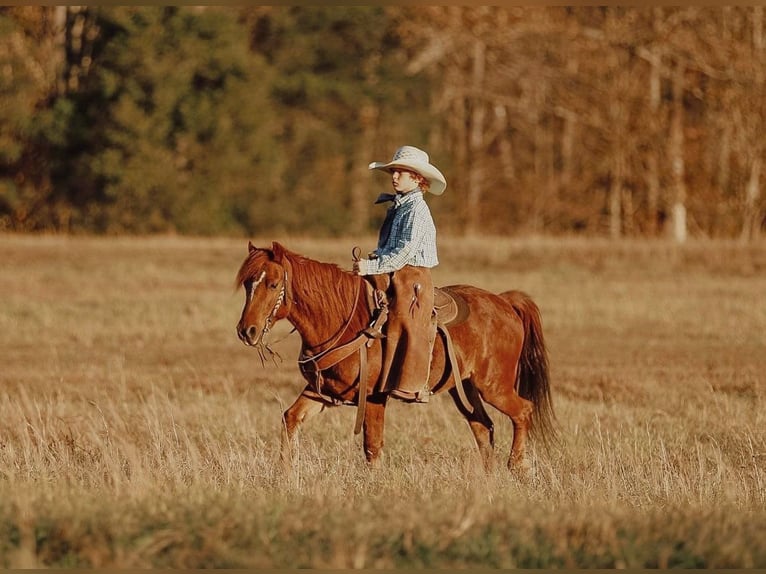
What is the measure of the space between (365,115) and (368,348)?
1429 inches

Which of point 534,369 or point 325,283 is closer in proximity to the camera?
point 325,283

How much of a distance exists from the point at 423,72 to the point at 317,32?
372 cm

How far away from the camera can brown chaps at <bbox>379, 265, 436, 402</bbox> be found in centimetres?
1016

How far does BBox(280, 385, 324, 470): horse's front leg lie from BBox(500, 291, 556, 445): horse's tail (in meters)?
1.90

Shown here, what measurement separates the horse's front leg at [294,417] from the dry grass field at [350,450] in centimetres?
19

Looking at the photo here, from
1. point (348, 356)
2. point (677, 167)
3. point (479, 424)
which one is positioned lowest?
point (479, 424)

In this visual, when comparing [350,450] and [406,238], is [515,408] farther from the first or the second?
[406,238]

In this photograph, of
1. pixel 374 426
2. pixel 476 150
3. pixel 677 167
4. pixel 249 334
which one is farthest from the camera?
pixel 476 150

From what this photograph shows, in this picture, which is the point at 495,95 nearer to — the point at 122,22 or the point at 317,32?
the point at 317,32

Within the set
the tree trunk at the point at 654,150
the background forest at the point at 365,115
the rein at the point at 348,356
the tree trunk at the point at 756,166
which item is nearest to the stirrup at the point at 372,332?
the rein at the point at 348,356

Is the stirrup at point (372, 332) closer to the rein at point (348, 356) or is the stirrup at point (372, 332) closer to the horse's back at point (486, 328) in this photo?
the rein at point (348, 356)

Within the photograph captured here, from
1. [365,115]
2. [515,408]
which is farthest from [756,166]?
[515,408]

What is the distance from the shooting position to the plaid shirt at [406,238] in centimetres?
1002

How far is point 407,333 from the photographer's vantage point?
1016 cm
